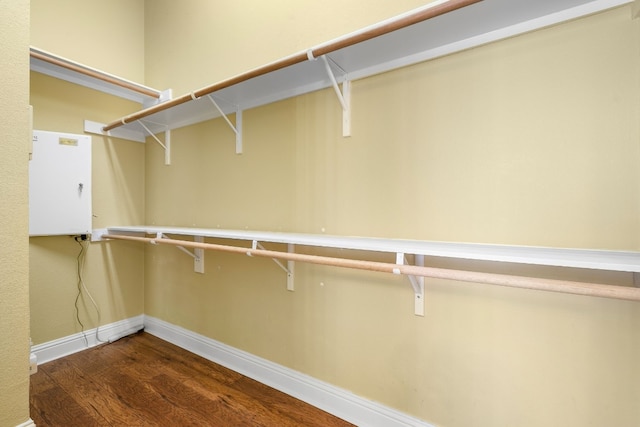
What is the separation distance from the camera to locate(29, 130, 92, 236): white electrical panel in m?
1.87

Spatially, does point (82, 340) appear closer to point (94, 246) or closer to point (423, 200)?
point (94, 246)

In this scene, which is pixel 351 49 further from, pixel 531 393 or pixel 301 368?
pixel 301 368

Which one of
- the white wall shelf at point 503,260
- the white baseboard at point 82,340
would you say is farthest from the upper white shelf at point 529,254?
the white baseboard at point 82,340

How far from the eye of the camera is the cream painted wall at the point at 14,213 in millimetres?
1034

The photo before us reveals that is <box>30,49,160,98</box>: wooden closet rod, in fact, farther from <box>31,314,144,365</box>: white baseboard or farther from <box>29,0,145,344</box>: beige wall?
<box>31,314,144,365</box>: white baseboard

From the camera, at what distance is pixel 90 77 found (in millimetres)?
2041

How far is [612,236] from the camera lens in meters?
0.91

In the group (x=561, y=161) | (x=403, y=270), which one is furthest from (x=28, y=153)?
(x=561, y=161)

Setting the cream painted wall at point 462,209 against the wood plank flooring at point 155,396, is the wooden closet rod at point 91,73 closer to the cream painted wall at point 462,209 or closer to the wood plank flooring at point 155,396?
the cream painted wall at point 462,209

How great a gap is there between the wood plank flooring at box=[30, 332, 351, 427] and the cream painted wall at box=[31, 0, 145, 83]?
2128mm

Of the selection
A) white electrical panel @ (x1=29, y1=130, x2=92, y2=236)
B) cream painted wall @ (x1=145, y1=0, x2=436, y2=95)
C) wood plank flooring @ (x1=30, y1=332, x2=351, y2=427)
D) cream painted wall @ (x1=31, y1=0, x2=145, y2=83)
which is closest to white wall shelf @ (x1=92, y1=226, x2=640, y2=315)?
wood plank flooring @ (x1=30, y1=332, x2=351, y2=427)

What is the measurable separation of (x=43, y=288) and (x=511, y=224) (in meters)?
2.74

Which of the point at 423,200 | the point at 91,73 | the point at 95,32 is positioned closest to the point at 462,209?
the point at 423,200

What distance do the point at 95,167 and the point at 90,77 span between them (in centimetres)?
63
